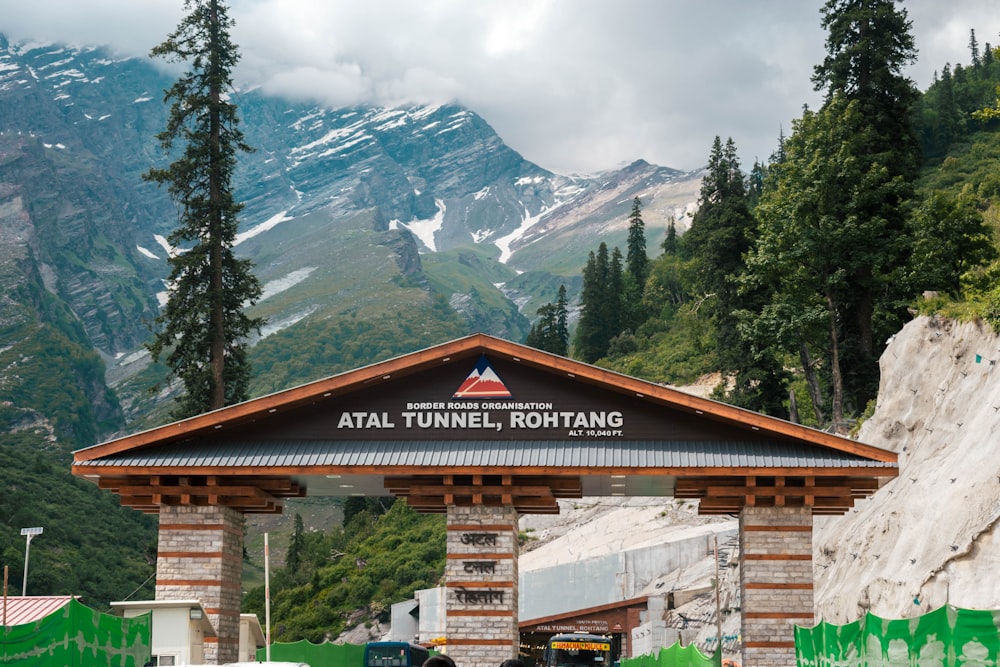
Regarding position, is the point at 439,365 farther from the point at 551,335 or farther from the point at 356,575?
the point at 551,335

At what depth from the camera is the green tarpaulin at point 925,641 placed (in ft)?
45.2

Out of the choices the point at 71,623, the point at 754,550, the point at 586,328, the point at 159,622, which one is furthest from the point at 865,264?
the point at 586,328

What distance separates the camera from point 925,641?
14.8 metres

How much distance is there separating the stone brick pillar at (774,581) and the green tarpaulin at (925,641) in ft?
31.1

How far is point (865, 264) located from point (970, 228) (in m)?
5.16

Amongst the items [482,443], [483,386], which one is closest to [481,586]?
[482,443]

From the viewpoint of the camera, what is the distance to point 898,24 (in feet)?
187

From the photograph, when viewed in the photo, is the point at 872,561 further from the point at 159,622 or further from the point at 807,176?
the point at 807,176

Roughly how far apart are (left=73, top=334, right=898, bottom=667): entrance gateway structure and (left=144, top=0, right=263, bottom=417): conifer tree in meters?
17.7

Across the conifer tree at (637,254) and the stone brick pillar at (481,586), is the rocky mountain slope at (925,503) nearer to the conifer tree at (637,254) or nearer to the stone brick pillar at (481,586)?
the stone brick pillar at (481,586)

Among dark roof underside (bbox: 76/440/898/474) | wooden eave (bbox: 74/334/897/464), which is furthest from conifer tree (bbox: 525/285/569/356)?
dark roof underside (bbox: 76/440/898/474)

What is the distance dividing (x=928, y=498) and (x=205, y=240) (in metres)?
28.8

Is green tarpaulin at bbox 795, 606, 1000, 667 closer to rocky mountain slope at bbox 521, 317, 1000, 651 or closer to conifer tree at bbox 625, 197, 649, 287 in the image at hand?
rocky mountain slope at bbox 521, 317, 1000, 651

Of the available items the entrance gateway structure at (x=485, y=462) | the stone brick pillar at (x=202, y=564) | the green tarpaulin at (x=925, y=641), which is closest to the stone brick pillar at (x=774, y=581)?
the entrance gateway structure at (x=485, y=462)
